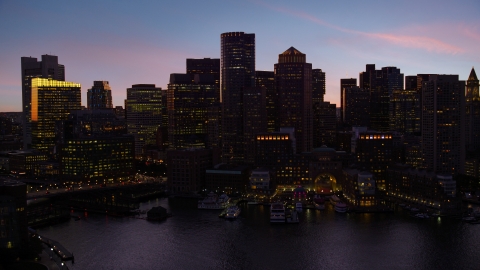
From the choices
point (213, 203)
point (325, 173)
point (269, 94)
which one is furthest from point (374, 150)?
point (269, 94)

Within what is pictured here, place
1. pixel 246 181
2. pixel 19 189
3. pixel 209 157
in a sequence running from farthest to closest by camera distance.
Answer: pixel 209 157
pixel 246 181
pixel 19 189

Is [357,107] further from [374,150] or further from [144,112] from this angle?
[374,150]

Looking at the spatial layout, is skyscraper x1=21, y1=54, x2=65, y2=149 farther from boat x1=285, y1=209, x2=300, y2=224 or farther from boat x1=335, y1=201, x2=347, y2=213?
boat x1=335, y1=201, x2=347, y2=213

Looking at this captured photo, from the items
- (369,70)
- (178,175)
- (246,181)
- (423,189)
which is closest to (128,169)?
(178,175)

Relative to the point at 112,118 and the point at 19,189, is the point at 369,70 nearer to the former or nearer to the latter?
the point at 112,118

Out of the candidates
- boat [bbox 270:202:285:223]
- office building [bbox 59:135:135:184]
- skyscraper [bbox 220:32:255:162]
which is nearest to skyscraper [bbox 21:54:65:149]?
skyscraper [bbox 220:32:255:162]

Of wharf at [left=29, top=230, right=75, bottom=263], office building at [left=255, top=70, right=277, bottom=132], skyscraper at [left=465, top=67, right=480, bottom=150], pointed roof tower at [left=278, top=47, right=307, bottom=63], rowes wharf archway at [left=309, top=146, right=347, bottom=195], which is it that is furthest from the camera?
office building at [left=255, top=70, right=277, bottom=132]
